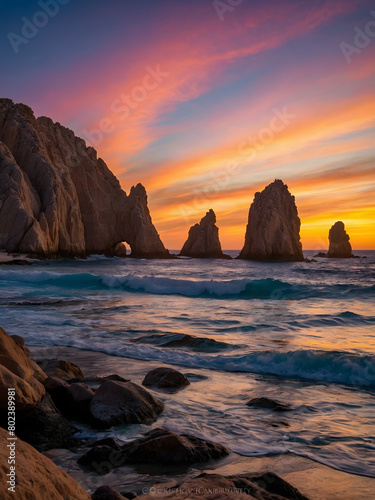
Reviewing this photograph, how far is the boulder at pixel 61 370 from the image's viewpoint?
21.4 feet

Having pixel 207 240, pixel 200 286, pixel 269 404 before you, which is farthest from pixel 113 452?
pixel 207 240

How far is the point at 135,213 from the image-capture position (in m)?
94.3

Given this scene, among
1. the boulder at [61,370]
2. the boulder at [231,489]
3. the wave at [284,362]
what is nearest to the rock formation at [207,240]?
the wave at [284,362]

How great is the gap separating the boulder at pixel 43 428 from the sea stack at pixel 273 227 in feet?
302

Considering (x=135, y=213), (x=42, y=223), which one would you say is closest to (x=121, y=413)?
(x=42, y=223)

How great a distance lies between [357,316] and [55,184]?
6325cm

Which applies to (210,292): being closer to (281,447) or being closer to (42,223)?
(281,447)

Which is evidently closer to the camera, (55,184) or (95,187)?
(55,184)

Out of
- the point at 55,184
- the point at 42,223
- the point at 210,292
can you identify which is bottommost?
the point at 210,292

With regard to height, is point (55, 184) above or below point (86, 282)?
above

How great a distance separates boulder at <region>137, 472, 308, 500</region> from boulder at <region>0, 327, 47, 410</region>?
1664 mm

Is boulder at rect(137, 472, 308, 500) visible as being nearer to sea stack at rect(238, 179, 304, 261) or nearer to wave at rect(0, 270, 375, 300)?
wave at rect(0, 270, 375, 300)

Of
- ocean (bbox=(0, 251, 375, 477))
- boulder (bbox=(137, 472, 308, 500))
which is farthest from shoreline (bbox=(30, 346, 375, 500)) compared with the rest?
boulder (bbox=(137, 472, 308, 500))

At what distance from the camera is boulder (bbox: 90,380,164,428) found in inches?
195
